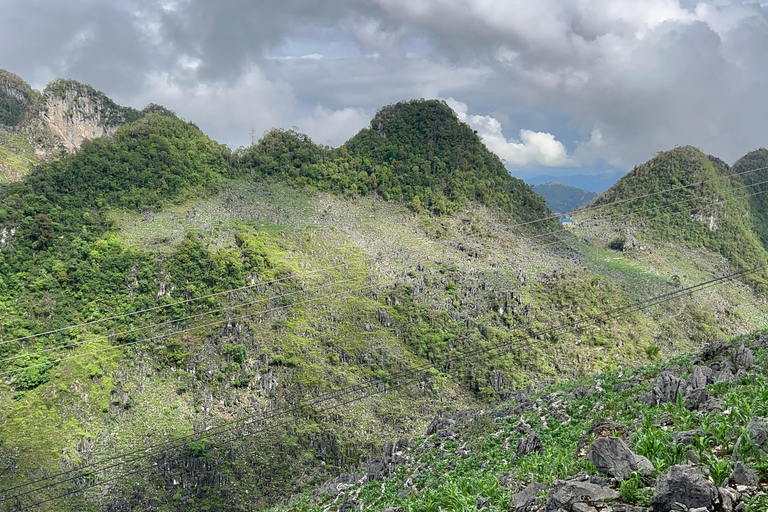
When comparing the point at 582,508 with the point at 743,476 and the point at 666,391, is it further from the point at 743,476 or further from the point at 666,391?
the point at 666,391

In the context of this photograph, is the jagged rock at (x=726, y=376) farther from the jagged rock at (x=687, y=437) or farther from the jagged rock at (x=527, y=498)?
the jagged rock at (x=527, y=498)

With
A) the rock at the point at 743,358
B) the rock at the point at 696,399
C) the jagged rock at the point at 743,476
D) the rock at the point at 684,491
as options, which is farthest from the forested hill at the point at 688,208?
the rock at the point at 684,491

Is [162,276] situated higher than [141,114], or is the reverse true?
[141,114]

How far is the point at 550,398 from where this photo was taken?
15.0 meters

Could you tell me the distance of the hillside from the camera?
2750 centimetres

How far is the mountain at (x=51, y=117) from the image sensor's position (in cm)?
7956

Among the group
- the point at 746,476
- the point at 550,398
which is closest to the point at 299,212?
the point at 550,398

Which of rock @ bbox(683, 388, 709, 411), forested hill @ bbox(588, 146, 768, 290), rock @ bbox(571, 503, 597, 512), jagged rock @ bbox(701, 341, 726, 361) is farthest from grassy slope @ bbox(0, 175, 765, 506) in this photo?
rock @ bbox(571, 503, 597, 512)

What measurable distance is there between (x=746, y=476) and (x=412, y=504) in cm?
520

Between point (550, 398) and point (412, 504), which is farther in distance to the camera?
point (550, 398)

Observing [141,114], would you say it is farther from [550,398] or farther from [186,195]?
[550,398]

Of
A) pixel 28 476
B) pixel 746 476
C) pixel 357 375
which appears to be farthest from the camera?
pixel 357 375

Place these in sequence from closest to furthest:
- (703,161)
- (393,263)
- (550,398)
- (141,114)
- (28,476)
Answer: (550,398) → (28,476) → (393,263) → (703,161) → (141,114)

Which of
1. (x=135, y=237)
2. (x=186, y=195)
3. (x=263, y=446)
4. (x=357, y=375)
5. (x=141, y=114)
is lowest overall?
(x=263, y=446)
